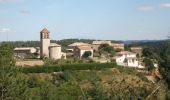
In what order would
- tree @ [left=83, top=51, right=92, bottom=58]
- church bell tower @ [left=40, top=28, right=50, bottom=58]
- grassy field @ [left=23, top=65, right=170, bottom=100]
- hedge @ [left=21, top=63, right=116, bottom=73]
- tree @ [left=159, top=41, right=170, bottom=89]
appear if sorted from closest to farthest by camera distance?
grassy field @ [left=23, top=65, right=170, bottom=100], tree @ [left=159, top=41, right=170, bottom=89], hedge @ [left=21, top=63, right=116, bottom=73], church bell tower @ [left=40, top=28, right=50, bottom=58], tree @ [left=83, top=51, right=92, bottom=58]

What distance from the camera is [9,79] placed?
22.7 m

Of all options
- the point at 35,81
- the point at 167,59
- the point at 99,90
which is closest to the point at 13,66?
the point at 99,90

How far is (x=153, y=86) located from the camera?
36.3 ft

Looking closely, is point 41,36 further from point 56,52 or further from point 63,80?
point 63,80

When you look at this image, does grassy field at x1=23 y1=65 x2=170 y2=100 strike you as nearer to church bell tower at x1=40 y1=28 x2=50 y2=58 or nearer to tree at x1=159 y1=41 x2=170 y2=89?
tree at x1=159 y1=41 x2=170 y2=89

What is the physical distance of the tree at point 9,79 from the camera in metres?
22.8

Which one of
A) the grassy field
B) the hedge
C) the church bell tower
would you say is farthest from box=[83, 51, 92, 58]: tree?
the grassy field

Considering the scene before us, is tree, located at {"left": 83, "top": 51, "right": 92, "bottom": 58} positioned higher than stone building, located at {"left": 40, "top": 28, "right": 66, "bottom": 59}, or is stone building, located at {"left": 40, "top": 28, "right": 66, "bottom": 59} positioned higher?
stone building, located at {"left": 40, "top": 28, "right": 66, "bottom": 59}

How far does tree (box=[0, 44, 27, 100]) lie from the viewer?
2280 centimetres

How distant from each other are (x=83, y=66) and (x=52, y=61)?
6.05 meters

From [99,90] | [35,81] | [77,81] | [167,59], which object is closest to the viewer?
[99,90]

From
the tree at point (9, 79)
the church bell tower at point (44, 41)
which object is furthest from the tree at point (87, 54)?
the tree at point (9, 79)

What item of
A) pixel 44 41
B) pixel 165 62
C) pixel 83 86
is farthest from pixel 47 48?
pixel 165 62

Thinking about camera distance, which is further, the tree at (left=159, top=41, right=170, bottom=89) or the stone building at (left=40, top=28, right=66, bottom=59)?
the stone building at (left=40, top=28, right=66, bottom=59)
